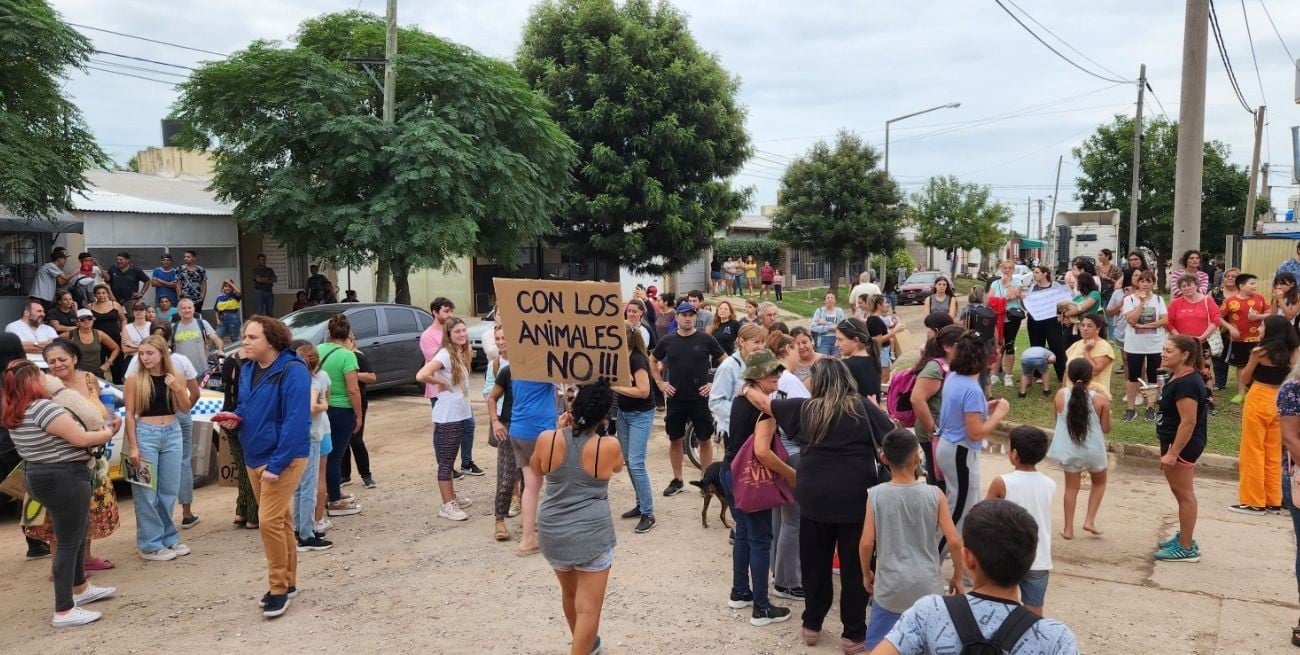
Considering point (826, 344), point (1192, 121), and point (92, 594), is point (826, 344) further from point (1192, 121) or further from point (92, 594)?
point (92, 594)

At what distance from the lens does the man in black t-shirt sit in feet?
26.2

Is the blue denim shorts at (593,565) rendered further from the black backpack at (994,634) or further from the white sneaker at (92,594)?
the white sneaker at (92,594)

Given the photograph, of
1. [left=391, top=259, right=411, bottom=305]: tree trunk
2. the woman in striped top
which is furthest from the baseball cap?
[left=391, top=259, right=411, bottom=305]: tree trunk

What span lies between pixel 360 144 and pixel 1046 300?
1296cm

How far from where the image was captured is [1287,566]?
6.44 m

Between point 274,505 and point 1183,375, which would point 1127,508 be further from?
point 274,505

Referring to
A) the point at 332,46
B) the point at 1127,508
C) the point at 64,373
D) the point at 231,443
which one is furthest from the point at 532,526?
the point at 332,46

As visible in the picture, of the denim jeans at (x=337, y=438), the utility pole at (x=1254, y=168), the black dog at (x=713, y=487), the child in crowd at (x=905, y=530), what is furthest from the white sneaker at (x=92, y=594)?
the utility pole at (x=1254, y=168)

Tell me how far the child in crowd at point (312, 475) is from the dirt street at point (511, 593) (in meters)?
0.16

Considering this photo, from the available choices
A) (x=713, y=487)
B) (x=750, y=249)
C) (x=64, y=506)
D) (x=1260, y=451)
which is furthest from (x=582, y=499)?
(x=750, y=249)

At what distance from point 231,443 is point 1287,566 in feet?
26.0

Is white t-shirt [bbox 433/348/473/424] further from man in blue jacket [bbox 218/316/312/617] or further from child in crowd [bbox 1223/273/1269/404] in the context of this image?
child in crowd [bbox 1223/273/1269/404]

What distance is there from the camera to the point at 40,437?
538 centimetres

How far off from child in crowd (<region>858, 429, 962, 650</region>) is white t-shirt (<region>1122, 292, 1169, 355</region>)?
8.54 m
